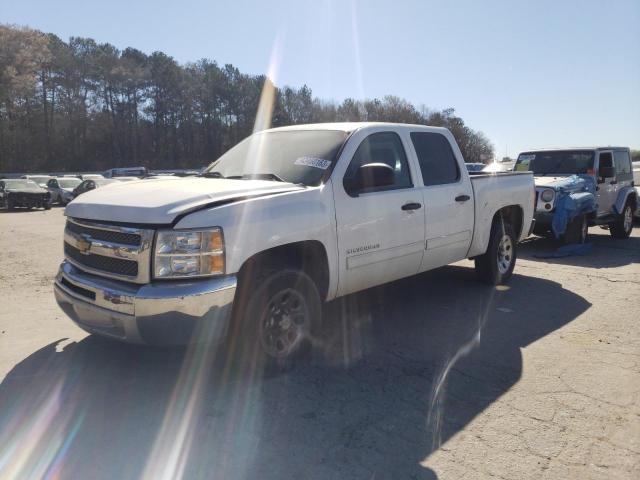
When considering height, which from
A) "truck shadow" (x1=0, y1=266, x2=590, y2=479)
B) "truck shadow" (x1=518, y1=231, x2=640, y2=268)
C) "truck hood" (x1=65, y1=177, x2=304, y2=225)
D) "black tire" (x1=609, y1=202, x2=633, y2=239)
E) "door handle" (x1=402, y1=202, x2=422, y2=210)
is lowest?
"truck shadow" (x1=518, y1=231, x2=640, y2=268)

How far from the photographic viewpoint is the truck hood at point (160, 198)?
342 cm

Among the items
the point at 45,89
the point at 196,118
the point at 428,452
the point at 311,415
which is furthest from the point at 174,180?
the point at 196,118

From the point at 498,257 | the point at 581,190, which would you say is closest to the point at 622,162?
the point at 581,190

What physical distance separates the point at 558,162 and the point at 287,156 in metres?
8.62

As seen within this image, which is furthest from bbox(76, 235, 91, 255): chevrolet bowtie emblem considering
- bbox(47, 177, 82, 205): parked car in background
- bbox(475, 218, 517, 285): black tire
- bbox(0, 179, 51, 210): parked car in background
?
bbox(47, 177, 82, 205): parked car in background

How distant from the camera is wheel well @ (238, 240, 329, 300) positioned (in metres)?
3.71

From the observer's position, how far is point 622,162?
37.9 ft

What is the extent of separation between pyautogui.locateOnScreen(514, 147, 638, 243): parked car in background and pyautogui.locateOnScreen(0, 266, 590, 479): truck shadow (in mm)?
5090

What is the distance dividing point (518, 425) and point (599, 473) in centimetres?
56

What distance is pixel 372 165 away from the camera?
13.9 feet

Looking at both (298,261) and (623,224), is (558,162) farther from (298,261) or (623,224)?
(298,261)

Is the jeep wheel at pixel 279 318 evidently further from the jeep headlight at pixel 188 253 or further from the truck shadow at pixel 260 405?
the jeep headlight at pixel 188 253

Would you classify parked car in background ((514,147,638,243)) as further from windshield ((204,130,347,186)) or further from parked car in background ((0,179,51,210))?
parked car in background ((0,179,51,210))

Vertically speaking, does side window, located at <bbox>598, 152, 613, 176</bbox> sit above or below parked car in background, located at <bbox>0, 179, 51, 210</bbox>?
above
